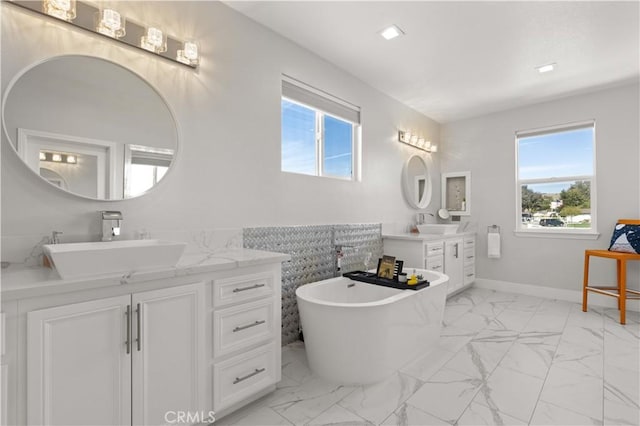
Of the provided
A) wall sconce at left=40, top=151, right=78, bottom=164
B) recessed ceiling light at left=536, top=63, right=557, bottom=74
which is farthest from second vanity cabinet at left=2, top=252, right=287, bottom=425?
recessed ceiling light at left=536, top=63, right=557, bottom=74

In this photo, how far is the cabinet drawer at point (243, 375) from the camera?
1649mm

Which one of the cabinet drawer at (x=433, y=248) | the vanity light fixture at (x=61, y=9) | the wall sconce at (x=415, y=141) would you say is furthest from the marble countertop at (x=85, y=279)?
the wall sconce at (x=415, y=141)

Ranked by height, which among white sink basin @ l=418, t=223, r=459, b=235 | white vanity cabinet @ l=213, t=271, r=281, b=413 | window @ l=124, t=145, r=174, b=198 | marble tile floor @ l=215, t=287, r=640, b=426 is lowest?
marble tile floor @ l=215, t=287, r=640, b=426

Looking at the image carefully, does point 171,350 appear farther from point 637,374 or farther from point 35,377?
point 637,374

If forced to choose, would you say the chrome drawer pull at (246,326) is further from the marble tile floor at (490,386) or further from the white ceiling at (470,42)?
the white ceiling at (470,42)

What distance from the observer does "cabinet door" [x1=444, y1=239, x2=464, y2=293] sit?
391cm

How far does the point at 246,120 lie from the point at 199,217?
84cm

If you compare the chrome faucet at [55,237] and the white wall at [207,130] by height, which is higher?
the white wall at [207,130]

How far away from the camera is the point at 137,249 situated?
1.37 m

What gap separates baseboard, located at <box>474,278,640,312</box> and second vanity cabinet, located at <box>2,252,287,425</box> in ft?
12.5

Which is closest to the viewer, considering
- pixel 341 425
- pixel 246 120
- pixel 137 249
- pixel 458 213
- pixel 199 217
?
pixel 137 249

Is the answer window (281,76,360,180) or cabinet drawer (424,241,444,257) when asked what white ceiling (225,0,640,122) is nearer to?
window (281,76,360,180)

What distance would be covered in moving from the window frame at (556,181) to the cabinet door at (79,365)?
4732 mm

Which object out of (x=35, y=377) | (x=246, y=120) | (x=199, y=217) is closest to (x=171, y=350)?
(x=35, y=377)
